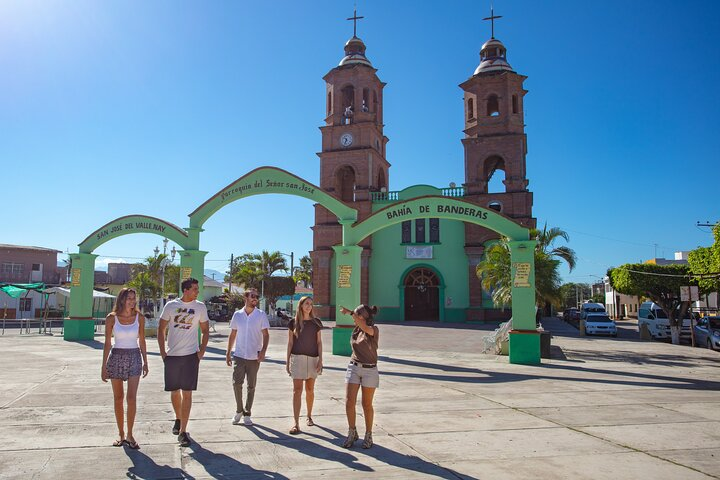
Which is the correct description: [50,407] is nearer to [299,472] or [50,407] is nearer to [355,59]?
[299,472]

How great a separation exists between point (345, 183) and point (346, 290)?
2595cm

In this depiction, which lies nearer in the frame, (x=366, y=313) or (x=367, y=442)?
(x=367, y=442)

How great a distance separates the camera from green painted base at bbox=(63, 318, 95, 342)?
19.6 meters

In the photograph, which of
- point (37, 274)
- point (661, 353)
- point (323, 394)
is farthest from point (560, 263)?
point (37, 274)

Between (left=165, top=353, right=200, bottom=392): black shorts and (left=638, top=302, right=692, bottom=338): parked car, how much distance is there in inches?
1009

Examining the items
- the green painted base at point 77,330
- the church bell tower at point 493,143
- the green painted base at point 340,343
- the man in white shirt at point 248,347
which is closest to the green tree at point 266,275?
the church bell tower at point 493,143

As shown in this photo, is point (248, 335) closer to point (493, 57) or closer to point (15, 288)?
point (15, 288)

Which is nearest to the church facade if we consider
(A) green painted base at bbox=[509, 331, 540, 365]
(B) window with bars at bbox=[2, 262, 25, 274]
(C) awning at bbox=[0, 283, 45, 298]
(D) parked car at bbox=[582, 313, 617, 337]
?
(D) parked car at bbox=[582, 313, 617, 337]

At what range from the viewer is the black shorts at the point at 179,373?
5711 millimetres

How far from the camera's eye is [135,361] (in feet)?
18.7

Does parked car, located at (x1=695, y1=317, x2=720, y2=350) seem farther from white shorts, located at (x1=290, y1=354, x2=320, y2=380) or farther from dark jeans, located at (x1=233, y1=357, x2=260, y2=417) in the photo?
dark jeans, located at (x1=233, y1=357, x2=260, y2=417)

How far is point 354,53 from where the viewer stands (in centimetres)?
3897

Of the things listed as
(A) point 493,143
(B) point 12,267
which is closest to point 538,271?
(A) point 493,143

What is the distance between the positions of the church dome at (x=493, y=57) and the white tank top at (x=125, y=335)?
35.8 metres
